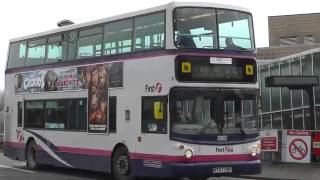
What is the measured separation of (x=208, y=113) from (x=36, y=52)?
8.04 meters

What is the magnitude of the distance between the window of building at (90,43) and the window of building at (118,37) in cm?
35

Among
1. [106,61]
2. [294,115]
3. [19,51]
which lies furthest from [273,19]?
[106,61]

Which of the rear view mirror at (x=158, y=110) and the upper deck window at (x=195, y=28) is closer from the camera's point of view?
the upper deck window at (x=195, y=28)

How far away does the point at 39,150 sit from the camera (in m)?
21.2

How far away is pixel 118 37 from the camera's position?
57.4 ft

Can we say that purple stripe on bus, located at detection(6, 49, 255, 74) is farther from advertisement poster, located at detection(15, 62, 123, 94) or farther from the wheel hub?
the wheel hub

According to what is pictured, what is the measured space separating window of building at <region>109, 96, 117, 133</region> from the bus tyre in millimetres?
583

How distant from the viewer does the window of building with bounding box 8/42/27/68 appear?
22234 millimetres

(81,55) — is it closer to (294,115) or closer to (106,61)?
(106,61)

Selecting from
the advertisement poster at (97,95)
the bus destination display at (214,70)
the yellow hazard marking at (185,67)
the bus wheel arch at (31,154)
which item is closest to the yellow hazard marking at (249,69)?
the bus destination display at (214,70)

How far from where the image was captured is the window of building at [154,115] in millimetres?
15578

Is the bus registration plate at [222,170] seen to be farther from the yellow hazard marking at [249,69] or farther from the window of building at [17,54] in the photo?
the window of building at [17,54]

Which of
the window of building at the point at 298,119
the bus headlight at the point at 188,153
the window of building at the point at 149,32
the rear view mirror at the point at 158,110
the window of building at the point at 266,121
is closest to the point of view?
the bus headlight at the point at 188,153

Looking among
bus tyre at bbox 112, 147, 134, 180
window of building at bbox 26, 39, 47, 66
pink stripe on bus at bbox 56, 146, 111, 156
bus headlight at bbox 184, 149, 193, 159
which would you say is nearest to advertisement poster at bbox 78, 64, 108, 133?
pink stripe on bus at bbox 56, 146, 111, 156
